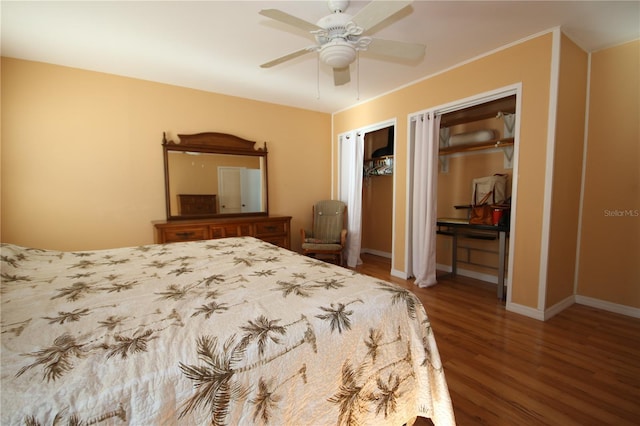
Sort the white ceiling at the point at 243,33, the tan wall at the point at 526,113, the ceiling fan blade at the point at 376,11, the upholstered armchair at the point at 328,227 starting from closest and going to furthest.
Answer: the ceiling fan blade at the point at 376,11
the white ceiling at the point at 243,33
the tan wall at the point at 526,113
the upholstered armchair at the point at 328,227

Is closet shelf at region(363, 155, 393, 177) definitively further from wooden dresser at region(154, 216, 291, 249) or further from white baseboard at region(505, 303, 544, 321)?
white baseboard at region(505, 303, 544, 321)

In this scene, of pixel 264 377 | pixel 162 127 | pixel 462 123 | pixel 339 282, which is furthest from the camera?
pixel 462 123

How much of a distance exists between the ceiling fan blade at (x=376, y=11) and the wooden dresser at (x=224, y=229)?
2.70m

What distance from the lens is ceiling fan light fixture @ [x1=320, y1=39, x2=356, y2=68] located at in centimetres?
172

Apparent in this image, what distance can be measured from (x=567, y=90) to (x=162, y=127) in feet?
14.4

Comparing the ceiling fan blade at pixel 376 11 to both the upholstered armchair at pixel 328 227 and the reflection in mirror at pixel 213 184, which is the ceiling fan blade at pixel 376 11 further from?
the upholstered armchair at pixel 328 227

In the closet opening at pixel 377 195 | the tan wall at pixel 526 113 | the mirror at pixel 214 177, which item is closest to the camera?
the tan wall at pixel 526 113

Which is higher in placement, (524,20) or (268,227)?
(524,20)

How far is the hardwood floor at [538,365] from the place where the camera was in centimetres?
148

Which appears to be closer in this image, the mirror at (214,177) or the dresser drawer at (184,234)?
the dresser drawer at (184,234)

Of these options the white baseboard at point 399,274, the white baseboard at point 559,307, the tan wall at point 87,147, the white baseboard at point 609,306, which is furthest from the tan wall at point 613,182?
the tan wall at point 87,147

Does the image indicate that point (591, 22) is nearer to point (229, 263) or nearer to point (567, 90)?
point (567, 90)

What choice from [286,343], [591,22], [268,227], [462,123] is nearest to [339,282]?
[286,343]

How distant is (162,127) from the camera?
347 cm
